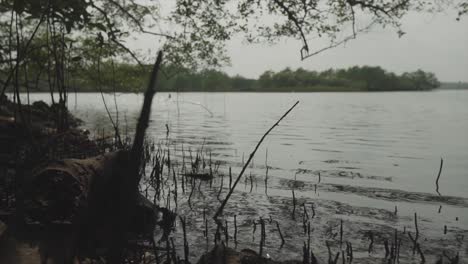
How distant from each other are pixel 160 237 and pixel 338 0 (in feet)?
24.2

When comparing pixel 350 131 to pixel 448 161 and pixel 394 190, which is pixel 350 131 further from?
pixel 394 190

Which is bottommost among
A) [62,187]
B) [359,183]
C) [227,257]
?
[359,183]

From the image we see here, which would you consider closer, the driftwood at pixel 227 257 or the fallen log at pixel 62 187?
the driftwood at pixel 227 257

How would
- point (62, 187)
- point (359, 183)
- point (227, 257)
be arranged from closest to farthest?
point (227, 257) → point (62, 187) → point (359, 183)

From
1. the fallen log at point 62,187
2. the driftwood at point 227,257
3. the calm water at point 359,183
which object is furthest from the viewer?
the calm water at point 359,183

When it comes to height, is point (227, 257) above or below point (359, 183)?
above

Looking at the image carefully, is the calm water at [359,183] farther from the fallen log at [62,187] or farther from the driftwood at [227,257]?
the fallen log at [62,187]

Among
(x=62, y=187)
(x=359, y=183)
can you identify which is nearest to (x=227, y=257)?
(x=62, y=187)

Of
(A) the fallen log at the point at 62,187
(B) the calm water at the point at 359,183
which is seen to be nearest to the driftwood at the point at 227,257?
(B) the calm water at the point at 359,183

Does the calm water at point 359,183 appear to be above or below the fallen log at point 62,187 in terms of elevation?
below

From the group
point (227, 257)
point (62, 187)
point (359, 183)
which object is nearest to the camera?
point (227, 257)

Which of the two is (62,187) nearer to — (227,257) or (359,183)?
(227,257)

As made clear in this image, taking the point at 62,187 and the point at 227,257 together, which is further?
the point at 62,187

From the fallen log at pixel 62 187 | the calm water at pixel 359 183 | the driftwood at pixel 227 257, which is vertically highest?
the fallen log at pixel 62 187
